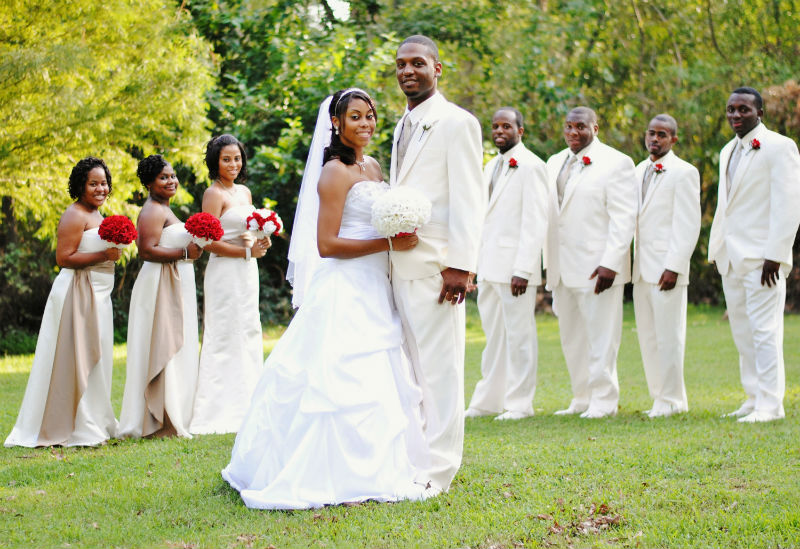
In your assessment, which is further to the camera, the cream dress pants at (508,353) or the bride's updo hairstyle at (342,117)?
the cream dress pants at (508,353)

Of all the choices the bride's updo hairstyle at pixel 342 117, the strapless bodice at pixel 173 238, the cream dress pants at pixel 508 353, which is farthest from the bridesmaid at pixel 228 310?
the bride's updo hairstyle at pixel 342 117

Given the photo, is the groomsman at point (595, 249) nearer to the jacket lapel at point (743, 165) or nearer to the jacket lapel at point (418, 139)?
the jacket lapel at point (743, 165)

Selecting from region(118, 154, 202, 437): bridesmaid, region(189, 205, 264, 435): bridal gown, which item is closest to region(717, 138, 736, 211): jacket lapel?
region(189, 205, 264, 435): bridal gown

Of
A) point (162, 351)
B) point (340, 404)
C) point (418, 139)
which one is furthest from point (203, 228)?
point (340, 404)

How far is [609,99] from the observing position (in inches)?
922

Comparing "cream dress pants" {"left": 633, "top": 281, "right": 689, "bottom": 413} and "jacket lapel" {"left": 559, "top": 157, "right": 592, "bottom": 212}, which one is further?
"jacket lapel" {"left": 559, "top": 157, "right": 592, "bottom": 212}

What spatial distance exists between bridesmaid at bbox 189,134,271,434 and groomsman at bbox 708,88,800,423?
14.5ft

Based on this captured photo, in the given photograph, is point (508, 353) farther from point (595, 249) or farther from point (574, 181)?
point (574, 181)

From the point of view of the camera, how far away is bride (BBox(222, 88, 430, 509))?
18.0 feet

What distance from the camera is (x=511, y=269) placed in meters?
9.05

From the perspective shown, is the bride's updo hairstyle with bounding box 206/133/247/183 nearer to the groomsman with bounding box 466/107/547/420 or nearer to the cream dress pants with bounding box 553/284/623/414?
the groomsman with bounding box 466/107/547/420

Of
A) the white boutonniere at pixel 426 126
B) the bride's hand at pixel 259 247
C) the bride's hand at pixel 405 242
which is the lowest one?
the bride's hand at pixel 259 247

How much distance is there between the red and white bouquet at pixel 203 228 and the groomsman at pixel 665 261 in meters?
3.89

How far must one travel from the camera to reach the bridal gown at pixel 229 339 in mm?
8484
